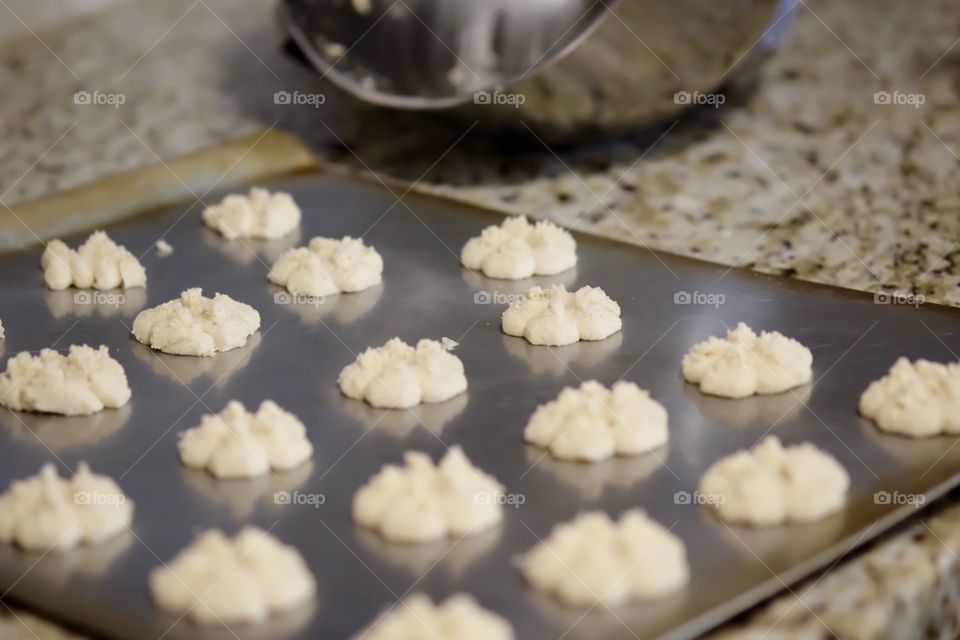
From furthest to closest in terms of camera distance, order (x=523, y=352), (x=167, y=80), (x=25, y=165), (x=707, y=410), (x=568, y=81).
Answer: (x=167, y=80) → (x=25, y=165) → (x=568, y=81) → (x=523, y=352) → (x=707, y=410)

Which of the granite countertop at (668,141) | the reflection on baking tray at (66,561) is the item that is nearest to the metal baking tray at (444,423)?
the reflection on baking tray at (66,561)

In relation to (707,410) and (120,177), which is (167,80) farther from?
(707,410)

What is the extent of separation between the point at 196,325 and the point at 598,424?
599 mm

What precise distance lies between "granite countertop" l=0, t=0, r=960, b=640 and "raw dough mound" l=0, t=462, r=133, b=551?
835 mm

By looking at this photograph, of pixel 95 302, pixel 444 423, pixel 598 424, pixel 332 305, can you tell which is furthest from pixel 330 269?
pixel 598 424

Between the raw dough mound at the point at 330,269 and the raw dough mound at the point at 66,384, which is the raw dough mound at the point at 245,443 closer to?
the raw dough mound at the point at 66,384

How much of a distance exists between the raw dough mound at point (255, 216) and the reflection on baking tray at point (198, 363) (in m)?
0.39

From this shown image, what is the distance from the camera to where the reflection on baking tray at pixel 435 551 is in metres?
1.22

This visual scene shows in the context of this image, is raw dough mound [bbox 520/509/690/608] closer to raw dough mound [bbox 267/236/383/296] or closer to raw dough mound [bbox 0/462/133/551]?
raw dough mound [bbox 0/462/133/551]

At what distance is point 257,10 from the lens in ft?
10.6

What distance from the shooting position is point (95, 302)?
6.15 ft

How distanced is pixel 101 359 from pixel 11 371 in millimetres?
113

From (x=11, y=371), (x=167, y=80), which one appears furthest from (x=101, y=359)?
(x=167, y=80)

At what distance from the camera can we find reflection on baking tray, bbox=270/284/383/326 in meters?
1.79
